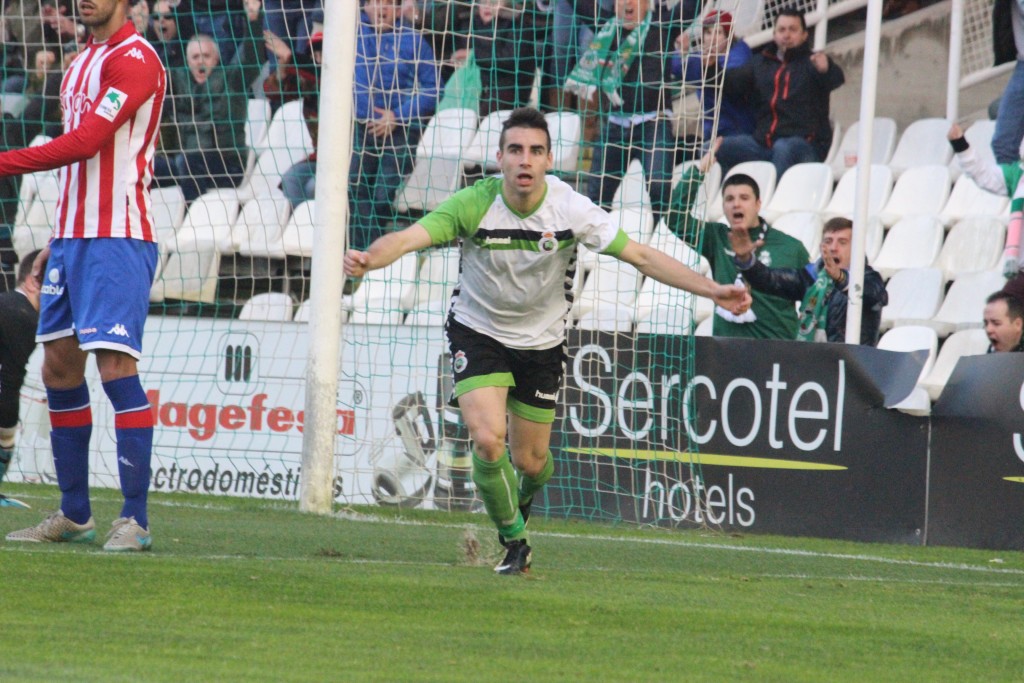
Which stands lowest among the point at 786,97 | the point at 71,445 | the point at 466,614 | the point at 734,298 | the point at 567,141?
the point at 466,614

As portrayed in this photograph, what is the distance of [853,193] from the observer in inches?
504

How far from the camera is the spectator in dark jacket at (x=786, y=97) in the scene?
41.6 ft

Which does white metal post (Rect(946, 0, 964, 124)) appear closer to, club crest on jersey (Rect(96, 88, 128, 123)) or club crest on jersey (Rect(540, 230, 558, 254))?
club crest on jersey (Rect(540, 230, 558, 254))

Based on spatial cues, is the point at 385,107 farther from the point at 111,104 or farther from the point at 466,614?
the point at 466,614

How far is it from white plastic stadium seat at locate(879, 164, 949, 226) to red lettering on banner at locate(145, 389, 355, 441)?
5.47 m

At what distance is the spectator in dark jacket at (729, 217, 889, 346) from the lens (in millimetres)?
9836

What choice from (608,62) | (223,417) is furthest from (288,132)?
(608,62)

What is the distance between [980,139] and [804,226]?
1915 mm

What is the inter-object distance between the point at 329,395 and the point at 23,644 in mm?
4427

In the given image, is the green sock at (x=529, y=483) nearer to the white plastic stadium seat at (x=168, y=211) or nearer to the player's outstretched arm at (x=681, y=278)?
the player's outstretched arm at (x=681, y=278)

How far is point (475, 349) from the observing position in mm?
6258

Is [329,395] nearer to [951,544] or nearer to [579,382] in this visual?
[579,382]

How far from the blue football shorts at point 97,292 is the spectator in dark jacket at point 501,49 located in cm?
436

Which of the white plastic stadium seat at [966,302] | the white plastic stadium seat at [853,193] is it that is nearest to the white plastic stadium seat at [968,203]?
the white plastic stadium seat at [853,193]
